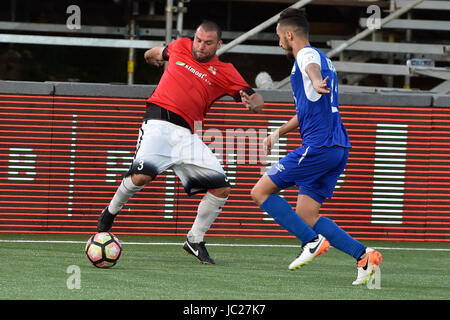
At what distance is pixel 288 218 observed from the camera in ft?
21.3

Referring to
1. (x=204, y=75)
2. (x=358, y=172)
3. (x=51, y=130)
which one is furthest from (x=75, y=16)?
(x=204, y=75)

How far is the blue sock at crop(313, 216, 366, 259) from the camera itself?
6367 millimetres

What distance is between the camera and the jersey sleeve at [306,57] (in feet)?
20.4

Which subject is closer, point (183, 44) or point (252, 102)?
point (252, 102)

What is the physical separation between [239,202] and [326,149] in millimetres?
3500

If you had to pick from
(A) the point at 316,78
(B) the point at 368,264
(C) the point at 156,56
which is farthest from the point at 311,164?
(C) the point at 156,56

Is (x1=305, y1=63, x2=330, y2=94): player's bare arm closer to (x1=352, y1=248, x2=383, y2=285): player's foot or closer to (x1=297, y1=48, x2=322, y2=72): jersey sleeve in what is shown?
(x1=297, y1=48, x2=322, y2=72): jersey sleeve

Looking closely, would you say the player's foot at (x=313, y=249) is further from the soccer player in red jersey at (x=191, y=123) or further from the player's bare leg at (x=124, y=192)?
the player's bare leg at (x=124, y=192)

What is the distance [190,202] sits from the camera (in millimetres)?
9766

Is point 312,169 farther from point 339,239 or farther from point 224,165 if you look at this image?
point 224,165

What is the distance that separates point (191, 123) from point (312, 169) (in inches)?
65.1

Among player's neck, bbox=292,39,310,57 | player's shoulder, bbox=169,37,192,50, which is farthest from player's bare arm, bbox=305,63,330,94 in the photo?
player's shoulder, bbox=169,37,192,50

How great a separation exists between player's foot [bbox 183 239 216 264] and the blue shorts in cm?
130
